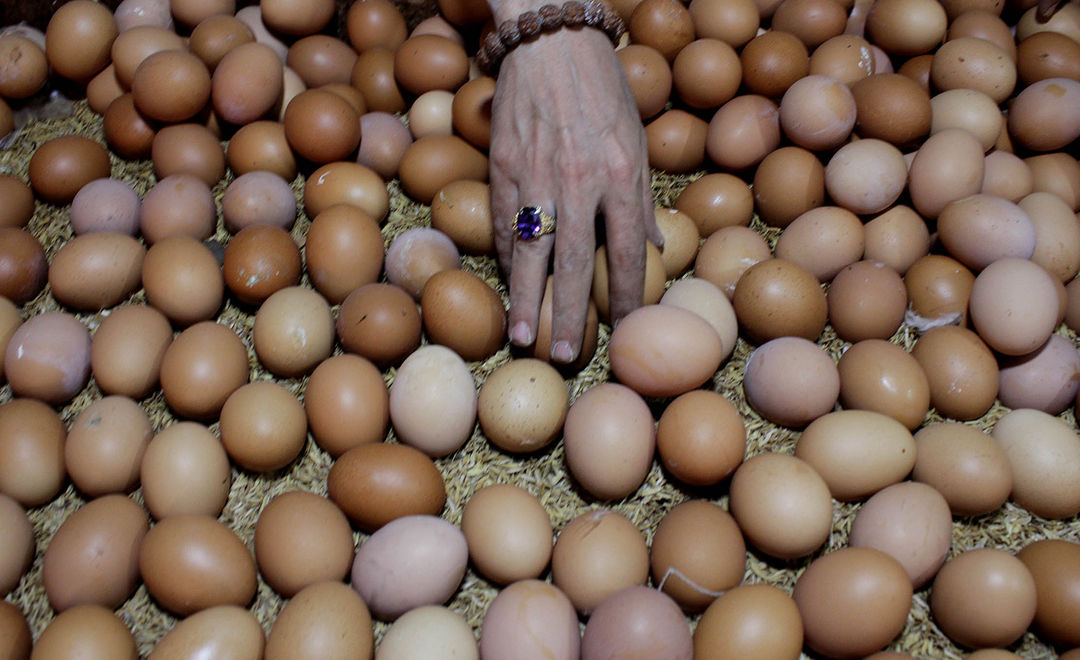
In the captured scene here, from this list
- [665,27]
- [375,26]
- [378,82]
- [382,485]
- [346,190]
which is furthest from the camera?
[375,26]

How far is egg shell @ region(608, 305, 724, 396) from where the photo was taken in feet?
6.19

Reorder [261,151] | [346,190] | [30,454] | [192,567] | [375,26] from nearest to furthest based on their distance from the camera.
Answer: [192,567] < [30,454] < [346,190] < [261,151] < [375,26]

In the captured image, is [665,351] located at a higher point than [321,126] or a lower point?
lower

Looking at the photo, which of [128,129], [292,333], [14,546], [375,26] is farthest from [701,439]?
[128,129]

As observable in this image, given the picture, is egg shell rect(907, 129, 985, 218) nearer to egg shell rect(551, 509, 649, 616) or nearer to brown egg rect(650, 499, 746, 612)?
brown egg rect(650, 499, 746, 612)

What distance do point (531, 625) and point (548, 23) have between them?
57.6 inches

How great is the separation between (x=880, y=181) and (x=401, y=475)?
158 centimetres

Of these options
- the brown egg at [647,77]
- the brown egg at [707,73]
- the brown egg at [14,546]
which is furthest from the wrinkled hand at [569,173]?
the brown egg at [14,546]

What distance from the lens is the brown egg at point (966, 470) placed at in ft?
5.90

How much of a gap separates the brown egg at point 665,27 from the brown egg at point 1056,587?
5.91ft

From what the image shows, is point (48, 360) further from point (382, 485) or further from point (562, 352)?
point (562, 352)

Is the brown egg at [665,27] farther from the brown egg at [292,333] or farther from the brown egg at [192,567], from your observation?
the brown egg at [192,567]

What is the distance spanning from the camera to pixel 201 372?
1962 millimetres

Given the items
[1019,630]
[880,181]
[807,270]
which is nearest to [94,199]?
[807,270]
